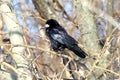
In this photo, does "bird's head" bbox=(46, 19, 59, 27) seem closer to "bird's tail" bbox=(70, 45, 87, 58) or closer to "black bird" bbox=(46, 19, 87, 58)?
"black bird" bbox=(46, 19, 87, 58)

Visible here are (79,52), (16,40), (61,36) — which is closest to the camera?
(16,40)

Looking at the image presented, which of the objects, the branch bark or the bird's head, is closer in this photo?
the branch bark

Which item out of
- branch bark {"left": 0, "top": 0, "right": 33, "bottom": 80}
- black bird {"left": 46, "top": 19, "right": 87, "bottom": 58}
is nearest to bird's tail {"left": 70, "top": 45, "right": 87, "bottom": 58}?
black bird {"left": 46, "top": 19, "right": 87, "bottom": 58}

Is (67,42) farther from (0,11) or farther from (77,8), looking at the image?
(77,8)

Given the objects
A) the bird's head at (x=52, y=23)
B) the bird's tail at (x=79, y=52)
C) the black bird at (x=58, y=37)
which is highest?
the bird's head at (x=52, y=23)

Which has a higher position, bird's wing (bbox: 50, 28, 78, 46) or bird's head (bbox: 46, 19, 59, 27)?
bird's head (bbox: 46, 19, 59, 27)

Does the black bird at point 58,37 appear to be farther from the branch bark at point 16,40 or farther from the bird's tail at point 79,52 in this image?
the branch bark at point 16,40

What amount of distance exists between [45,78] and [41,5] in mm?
2127

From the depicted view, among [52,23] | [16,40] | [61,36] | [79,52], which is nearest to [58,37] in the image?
[61,36]

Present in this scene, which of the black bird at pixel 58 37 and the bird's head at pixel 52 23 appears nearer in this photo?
the black bird at pixel 58 37

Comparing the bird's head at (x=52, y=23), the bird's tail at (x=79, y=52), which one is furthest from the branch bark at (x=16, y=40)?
the bird's head at (x=52, y=23)

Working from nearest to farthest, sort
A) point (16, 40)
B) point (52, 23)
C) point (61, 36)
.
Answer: point (16, 40) → point (61, 36) → point (52, 23)

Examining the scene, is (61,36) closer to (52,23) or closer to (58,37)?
(58,37)

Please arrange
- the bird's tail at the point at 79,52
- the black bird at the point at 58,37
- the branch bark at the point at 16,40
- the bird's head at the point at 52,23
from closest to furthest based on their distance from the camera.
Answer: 1. the branch bark at the point at 16,40
2. the bird's tail at the point at 79,52
3. the black bird at the point at 58,37
4. the bird's head at the point at 52,23
